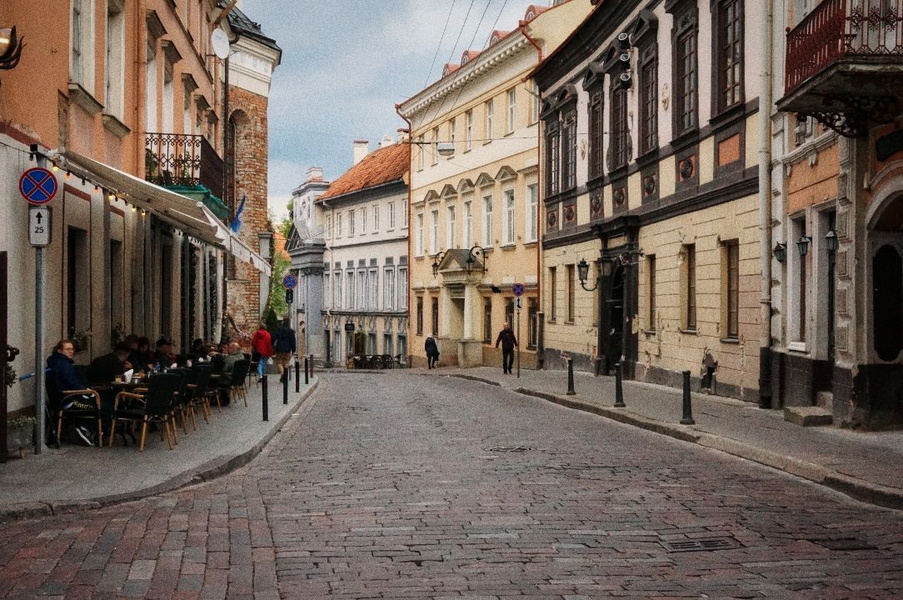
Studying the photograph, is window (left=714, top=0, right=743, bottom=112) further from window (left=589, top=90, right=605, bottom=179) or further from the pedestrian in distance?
the pedestrian in distance

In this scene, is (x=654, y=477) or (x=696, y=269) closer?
(x=654, y=477)

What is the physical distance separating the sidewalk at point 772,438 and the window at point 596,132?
901cm

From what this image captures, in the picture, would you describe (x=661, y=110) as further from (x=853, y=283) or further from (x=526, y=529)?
(x=526, y=529)

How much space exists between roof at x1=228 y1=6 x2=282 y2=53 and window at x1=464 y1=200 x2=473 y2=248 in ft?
33.3

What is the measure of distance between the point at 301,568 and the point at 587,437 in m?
9.07

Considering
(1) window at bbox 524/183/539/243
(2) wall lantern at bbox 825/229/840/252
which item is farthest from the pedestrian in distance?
(2) wall lantern at bbox 825/229/840/252

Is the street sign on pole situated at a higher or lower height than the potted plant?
higher

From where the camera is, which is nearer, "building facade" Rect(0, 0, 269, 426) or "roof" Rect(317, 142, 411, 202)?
"building facade" Rect(0, 0, 269, 426)

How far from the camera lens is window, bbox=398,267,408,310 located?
57375mm

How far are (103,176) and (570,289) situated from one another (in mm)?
22648

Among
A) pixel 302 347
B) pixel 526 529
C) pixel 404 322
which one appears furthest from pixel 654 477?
pixel 302 347

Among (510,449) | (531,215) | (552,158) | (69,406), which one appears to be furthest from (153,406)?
(531,215)

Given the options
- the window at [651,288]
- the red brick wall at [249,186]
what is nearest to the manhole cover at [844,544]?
the window at [651,288]

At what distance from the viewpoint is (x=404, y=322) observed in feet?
189
